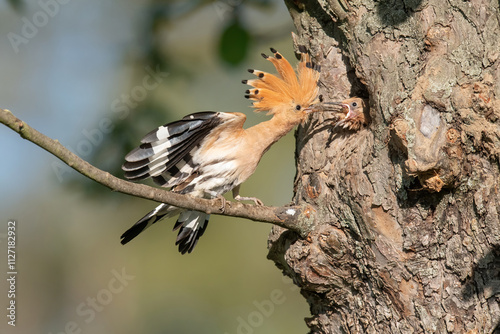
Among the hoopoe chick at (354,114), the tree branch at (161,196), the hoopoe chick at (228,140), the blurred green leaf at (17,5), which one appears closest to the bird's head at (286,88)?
the hoopoe chick at (228,140)

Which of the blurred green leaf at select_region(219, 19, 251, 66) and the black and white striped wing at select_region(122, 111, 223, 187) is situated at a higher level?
the blurred green leaf at select_region(219, 19, 251, 66)

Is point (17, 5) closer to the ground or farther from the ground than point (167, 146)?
farther from the ground

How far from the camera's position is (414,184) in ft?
8.46

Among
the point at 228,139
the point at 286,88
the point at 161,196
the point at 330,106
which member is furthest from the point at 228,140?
the point at 161,196

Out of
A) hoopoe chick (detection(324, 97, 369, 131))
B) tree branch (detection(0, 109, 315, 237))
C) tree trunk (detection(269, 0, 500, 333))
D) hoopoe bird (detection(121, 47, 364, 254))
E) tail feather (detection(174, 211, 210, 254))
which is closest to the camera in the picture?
tree branch (detection(0, 109, 315, 237))

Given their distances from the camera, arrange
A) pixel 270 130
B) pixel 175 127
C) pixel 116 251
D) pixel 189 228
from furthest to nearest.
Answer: pixel 116 251, pixel 189 228, pixel 270 130, pixel 175 127

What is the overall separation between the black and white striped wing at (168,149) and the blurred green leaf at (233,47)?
24.3 inches

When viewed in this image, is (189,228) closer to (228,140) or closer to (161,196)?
(228,140)

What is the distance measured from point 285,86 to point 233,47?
926 mm

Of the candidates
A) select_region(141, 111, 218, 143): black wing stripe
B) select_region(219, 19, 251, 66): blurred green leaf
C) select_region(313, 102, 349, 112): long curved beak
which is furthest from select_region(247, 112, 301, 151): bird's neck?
select_region(219, 19, 251, 66): blurred green leaf

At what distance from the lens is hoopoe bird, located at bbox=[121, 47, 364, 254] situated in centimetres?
321

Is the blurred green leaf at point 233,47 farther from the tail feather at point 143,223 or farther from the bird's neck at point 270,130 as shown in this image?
the tail feather at point 143,223

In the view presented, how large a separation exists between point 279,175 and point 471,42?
385 cm

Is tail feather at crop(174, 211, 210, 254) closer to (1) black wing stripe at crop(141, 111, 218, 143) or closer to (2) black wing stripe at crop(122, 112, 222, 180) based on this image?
(2) black wing stripe at crop(122, 112, 222, 180)
